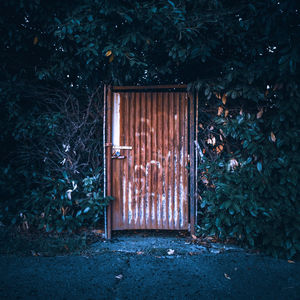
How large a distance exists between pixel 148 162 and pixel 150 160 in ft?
0.16

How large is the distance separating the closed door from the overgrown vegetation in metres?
0.38

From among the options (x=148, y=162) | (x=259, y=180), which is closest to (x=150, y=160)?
(x=148, y=162)

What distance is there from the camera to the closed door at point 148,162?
12.8 feet

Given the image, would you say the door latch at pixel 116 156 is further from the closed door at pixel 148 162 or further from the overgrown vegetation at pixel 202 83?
the overgrown vegetation at pixel 202 83

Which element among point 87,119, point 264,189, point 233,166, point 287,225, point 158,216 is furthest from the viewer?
point 87,119

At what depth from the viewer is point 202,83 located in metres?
3.52

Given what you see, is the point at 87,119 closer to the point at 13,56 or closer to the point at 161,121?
the point at 161,121

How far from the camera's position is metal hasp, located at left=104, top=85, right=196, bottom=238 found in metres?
3.88

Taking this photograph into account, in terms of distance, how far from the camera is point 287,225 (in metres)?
3.11

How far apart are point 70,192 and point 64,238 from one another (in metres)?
0.74

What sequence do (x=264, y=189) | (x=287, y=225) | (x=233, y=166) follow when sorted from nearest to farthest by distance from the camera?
(x=287, y=225) → (x=264, y=189) → (x=233, y=166)

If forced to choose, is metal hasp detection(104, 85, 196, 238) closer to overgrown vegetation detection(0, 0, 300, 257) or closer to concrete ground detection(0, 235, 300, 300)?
overgrown vegetation detection(0, 0, 300, 257)

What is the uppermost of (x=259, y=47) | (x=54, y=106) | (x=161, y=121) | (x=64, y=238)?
(x=259, y=47)

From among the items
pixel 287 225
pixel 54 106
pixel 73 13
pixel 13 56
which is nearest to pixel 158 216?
pixel 287 225
